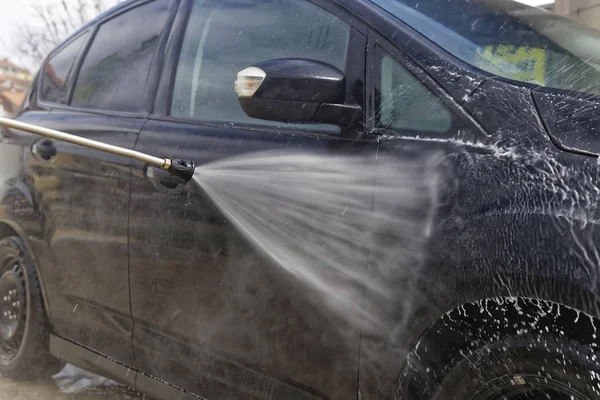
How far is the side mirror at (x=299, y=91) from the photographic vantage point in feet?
6.68

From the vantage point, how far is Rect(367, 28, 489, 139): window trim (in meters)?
1.84

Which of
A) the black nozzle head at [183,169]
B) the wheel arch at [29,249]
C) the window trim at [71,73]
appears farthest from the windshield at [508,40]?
the wheel arch at [29,249]

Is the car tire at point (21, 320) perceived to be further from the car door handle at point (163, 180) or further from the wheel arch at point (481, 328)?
the wheel arch at point (481, 328)

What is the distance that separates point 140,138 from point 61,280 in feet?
2.64

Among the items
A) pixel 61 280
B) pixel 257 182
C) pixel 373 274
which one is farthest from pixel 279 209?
pixel 61 280

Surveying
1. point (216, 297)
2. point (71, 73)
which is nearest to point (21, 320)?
point (71, 73)

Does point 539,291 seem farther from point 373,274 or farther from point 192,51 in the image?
point 192,51

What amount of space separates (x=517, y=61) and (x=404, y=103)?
337 millimetres

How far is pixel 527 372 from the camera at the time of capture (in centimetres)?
158

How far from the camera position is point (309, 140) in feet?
7.12

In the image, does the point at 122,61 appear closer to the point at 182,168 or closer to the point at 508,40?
the point at 182,168

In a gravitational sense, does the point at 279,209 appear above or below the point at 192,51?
below

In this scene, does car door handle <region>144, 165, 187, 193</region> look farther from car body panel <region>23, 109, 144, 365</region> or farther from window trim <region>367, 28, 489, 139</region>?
window trim <region>367, 28, 489, 139</region>

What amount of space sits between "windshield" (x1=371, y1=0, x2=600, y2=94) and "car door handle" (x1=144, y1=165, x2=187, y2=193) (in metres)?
0.88
